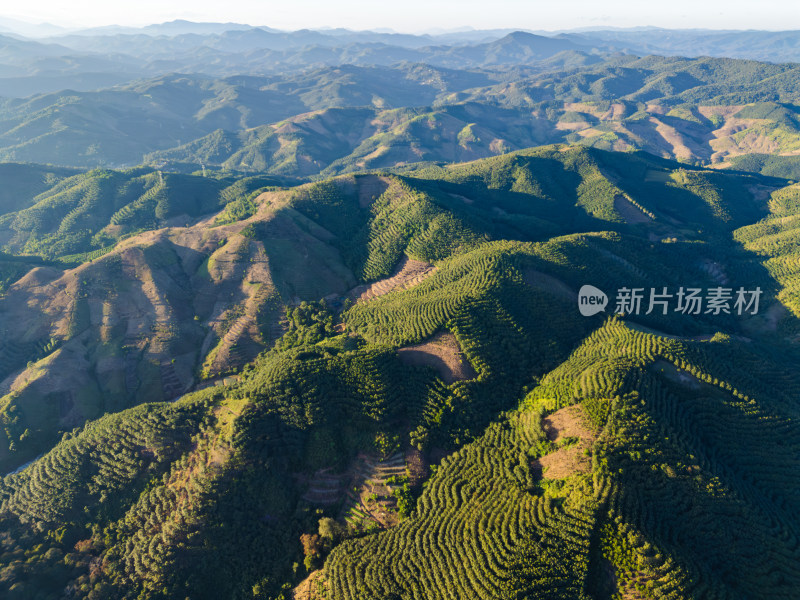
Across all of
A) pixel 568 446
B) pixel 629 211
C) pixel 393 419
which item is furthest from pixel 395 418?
pixel 629 211

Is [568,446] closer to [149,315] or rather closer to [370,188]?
[149,315]

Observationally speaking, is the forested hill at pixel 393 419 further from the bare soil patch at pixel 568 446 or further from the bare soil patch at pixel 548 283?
the bare soil patch at pixel 548 283

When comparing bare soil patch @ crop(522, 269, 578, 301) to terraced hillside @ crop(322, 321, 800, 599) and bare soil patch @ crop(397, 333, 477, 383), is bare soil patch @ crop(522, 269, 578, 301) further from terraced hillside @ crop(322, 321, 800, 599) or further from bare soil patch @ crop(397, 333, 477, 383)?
bare soil patch @ crop(397, 333, 477, 383)

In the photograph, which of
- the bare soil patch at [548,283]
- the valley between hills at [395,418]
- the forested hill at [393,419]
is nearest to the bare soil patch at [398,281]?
the forested hill at [393,419]

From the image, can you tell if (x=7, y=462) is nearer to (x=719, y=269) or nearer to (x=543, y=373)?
(x=543, y=373)

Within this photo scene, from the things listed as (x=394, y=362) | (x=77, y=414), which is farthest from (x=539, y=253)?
(x=77, y=414)

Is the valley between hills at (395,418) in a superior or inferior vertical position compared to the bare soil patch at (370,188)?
inferior

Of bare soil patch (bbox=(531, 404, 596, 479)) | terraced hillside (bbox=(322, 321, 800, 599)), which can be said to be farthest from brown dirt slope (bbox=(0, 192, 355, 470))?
bare soil patch (bbox=(531, 404, 596, 479))
